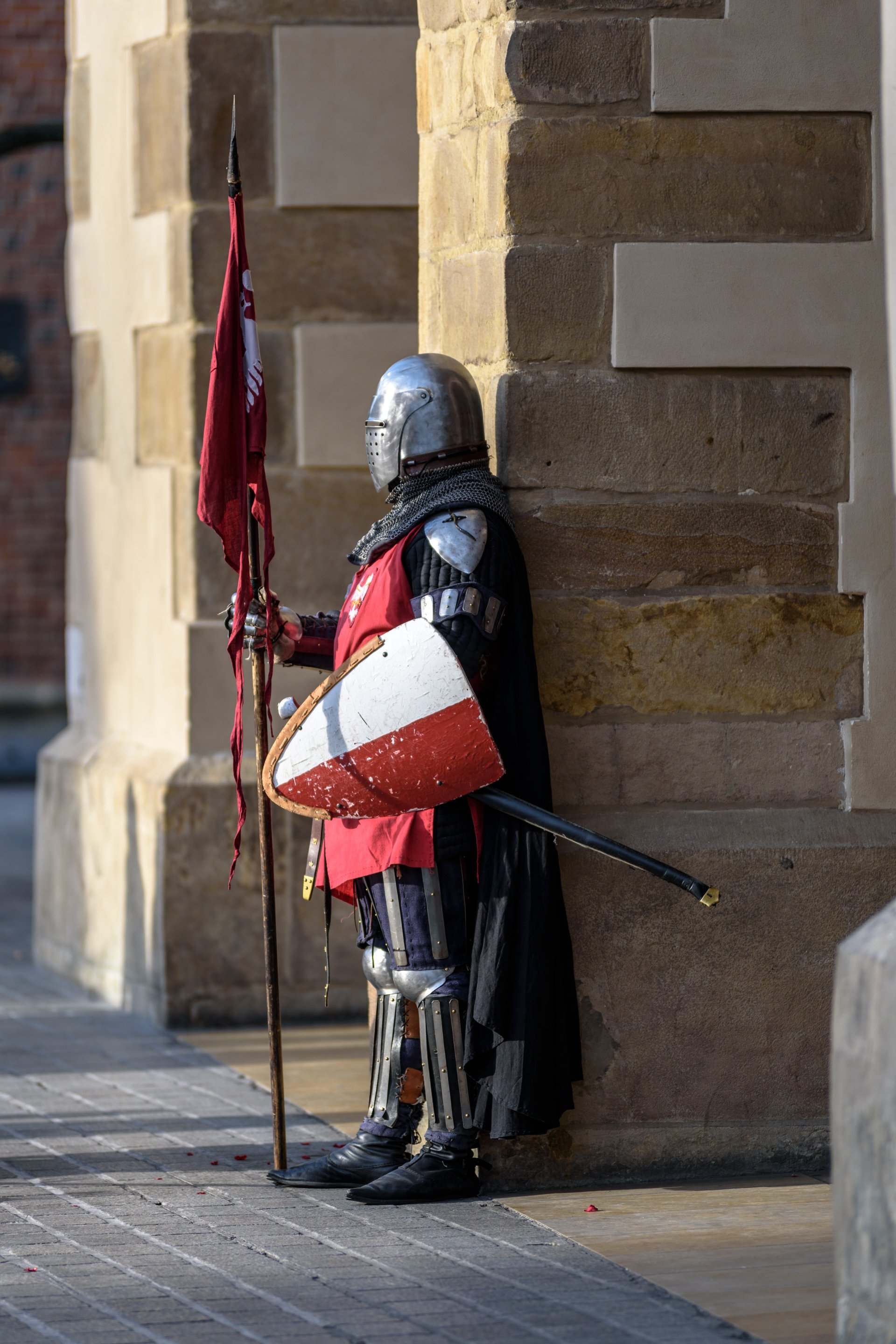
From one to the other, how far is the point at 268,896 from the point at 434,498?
0.93 m

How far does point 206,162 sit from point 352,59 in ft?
1.84

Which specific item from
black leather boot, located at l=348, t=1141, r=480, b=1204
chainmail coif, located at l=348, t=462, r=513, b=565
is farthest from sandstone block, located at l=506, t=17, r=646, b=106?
black leather boot, located at l=348, t=1141, r=480, b=1204

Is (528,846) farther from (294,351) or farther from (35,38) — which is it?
Result: (35,38)

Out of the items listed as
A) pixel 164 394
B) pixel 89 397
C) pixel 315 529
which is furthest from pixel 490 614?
pixel 89 397

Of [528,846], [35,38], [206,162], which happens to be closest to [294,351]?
[206,162]

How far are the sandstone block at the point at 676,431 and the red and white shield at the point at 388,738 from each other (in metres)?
0.56

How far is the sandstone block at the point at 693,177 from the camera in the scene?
5.03 metres

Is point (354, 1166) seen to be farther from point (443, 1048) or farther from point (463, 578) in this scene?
point (463, 578)

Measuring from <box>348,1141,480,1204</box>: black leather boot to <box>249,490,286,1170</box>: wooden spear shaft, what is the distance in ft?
0.75

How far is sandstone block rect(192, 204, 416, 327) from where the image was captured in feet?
23.5

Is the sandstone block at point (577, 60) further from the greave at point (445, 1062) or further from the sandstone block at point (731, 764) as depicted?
the greave at point (445, 1062)

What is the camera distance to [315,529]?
23.8 ft

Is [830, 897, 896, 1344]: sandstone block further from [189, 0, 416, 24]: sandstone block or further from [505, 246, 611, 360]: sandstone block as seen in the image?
[189, 0, 416, 24]: sandstone block

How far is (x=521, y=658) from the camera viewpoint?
4.90 metres
